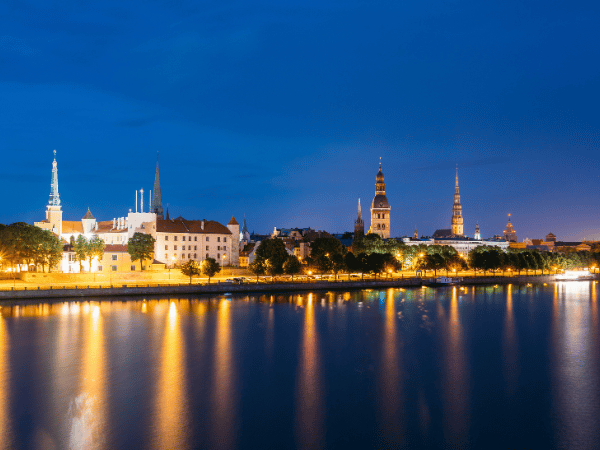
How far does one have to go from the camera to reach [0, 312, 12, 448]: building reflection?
16.7 m

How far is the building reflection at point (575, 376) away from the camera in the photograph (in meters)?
17.9

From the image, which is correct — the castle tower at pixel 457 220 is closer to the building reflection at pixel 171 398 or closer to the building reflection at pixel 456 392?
the building reflection at pixel 456 392

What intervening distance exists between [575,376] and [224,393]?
1583 cm

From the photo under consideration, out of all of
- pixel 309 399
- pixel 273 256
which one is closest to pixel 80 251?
pixel 273 256

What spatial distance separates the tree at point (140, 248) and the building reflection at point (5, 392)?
23.5 metres

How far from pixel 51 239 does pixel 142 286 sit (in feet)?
39.4

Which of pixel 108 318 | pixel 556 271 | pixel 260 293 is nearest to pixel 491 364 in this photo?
pixel 108 318

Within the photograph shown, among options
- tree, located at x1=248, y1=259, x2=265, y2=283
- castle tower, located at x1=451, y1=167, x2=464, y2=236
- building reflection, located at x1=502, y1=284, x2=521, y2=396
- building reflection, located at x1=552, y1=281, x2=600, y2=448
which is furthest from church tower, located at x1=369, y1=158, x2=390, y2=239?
building reflection, located at x1=502, y1=284, x2=521, y2=396

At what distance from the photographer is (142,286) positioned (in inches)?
1905

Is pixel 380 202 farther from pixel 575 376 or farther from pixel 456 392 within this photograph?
pixel 456 392

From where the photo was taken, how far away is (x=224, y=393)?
21484mm

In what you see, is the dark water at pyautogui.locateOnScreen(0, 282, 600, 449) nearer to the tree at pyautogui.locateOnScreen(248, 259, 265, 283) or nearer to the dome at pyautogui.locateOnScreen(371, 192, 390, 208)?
the tree at pyautogui.locateOnScreen(248, 259, 265, 283)

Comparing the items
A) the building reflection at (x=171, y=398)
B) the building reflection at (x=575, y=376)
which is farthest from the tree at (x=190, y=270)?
the building reflection at (x=575, y=376)

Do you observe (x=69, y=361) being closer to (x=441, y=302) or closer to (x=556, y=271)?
(x=441, y=302)
